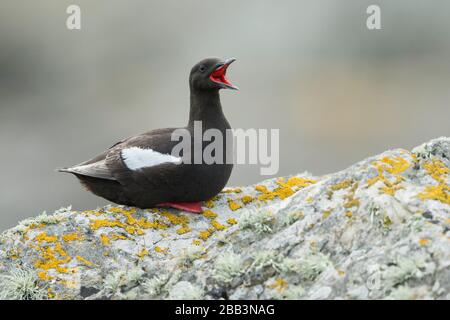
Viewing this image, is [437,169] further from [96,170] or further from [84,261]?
[96,170]

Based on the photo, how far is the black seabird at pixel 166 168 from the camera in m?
8.12

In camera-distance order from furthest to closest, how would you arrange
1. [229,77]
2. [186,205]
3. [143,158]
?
[229,77] < [143,158] < [186,205]

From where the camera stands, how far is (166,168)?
825 centimetres

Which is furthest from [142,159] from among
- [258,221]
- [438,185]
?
Result: [438,185]

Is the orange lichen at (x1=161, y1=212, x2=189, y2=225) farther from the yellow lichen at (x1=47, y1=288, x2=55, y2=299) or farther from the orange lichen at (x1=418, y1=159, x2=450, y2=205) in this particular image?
the orange lichen at (x1=418, y1=159, x2=450, y2=205)

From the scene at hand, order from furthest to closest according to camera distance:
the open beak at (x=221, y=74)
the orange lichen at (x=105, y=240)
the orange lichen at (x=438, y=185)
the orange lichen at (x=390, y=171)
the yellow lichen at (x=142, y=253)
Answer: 1. the open beak at (x=221, y=74)
2. the orange lichen at (x=105, y=240)
3. the yellow lichen at (x=142, y=253)
4. the orange lichen at (x=390, y=171)
5. the orange lichen at (x=438, y=185)

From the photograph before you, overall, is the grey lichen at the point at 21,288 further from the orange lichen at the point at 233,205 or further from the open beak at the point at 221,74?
the open beak at the point at 221,74

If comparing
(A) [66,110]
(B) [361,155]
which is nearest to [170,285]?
(B) [361,155]

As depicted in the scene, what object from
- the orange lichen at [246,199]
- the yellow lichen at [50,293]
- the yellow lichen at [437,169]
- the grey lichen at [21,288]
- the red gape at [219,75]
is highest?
the red gape at [219,75]

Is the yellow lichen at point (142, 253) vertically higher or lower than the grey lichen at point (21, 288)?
higher

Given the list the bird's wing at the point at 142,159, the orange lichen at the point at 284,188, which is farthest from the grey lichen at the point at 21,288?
the orange lichen at the point at 284,188

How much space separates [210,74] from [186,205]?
1842mm

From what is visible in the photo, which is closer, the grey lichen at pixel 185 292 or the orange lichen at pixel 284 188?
the grey lichen at pixel 185 292

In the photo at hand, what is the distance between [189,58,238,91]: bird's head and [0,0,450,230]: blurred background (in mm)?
9139
